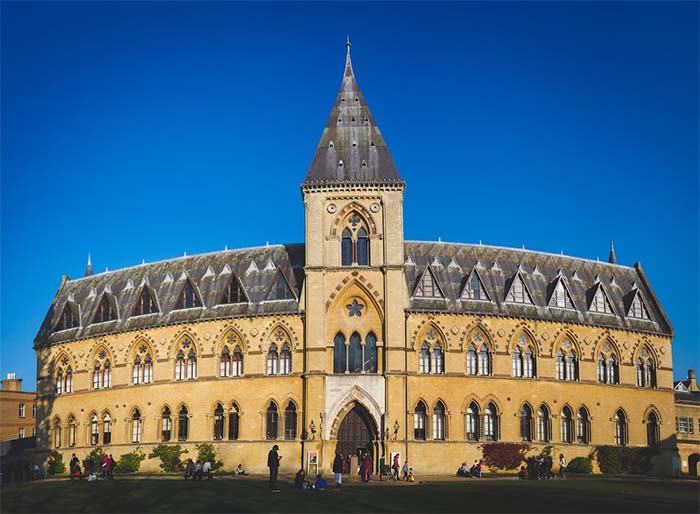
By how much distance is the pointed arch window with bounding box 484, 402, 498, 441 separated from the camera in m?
68.9

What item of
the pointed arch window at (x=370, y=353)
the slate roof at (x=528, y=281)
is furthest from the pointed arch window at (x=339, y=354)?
the slate roof at (x=528, y=281)

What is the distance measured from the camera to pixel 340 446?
65625 millimetres

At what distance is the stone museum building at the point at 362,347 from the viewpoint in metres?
66.8

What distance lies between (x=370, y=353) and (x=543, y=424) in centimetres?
1382

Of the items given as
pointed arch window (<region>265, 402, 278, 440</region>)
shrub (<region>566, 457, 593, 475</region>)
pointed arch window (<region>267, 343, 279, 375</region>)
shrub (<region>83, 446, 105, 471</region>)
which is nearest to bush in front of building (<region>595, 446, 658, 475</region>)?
shrub (<region>566, 457, 593, 475</region>)

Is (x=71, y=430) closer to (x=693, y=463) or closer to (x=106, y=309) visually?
(x=106, y=309)

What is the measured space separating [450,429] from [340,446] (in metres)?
7.62

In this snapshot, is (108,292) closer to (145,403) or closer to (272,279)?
(145,403)

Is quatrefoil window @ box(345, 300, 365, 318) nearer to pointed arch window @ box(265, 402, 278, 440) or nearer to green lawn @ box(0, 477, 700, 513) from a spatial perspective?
pointed arch window @ box(265, 402, 278, 440)

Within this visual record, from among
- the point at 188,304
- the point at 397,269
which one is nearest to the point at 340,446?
the point at 397,269

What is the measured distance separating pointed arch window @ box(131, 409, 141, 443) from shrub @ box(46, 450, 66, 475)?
731 centimetres

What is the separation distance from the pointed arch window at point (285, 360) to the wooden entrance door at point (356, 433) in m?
5.80

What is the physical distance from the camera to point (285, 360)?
6950 cm

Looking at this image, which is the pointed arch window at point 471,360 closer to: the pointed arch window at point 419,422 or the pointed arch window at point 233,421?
the pointed arch window at point 419,422
